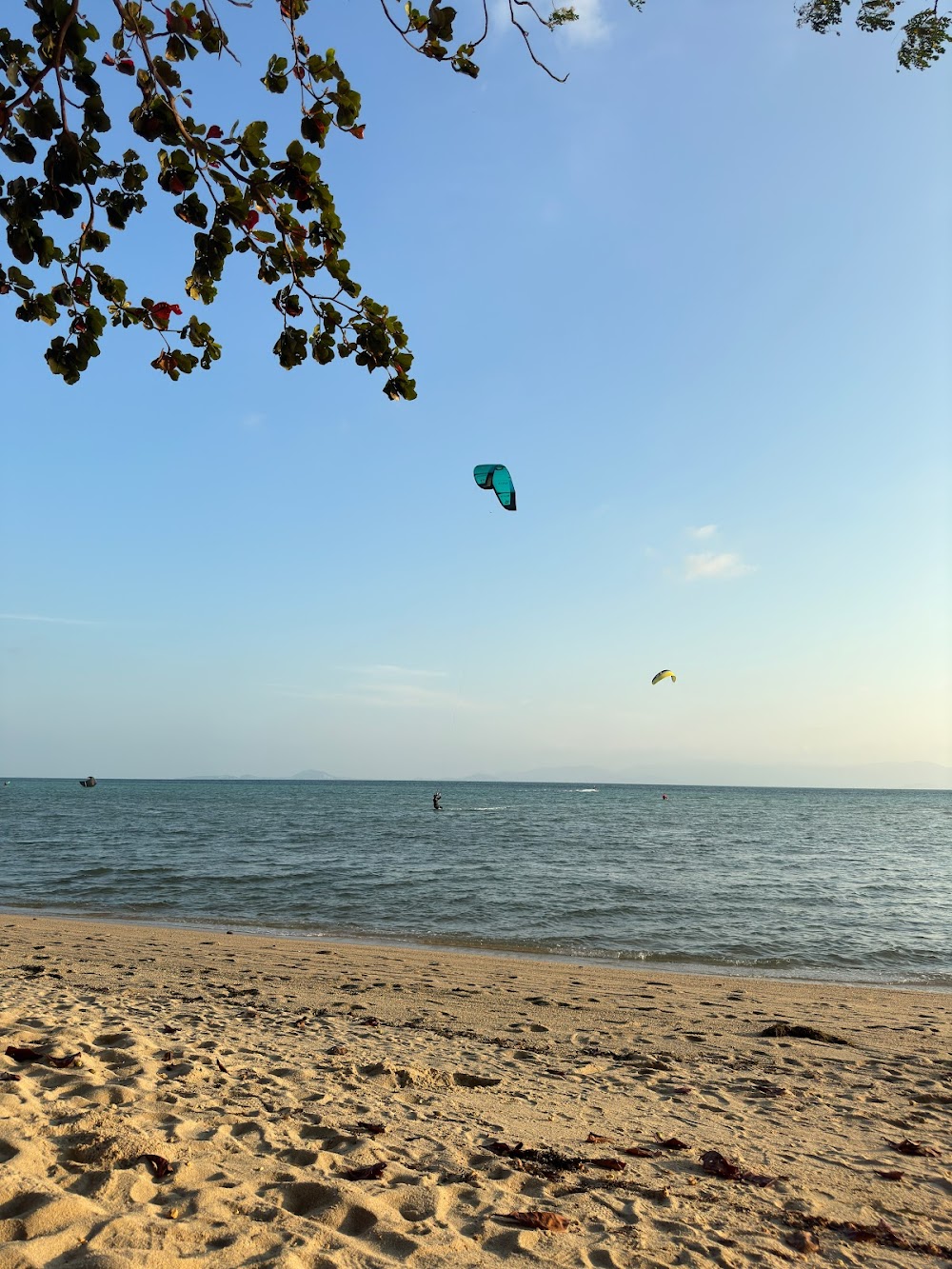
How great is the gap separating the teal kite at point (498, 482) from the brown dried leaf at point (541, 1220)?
15.1 m

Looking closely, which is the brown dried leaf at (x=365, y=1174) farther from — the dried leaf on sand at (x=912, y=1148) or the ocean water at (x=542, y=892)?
the ocean water at (x=542, y=892)

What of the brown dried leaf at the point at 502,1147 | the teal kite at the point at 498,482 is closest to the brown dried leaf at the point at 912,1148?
the brown dried leaf at the point at 502,1147

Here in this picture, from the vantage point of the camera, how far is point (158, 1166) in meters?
3.47

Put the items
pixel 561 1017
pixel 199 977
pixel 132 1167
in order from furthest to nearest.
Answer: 1. pixel 199 977
2. pixel 561 1017
3. pixel 132 1167

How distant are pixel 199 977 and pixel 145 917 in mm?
6921

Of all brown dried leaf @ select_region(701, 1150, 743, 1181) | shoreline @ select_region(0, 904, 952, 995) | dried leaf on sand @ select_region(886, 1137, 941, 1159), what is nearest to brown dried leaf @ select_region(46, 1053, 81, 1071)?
brown dried leaf @ select_region(701, 1150, 743, 1181)

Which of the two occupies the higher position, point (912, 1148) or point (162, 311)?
point (162, 311)

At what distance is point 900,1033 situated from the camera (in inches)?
316

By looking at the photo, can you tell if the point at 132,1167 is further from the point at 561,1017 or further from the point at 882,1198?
the point at 561,1017

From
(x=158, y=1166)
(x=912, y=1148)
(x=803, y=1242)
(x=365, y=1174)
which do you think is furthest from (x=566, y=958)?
(x=158, y=1166)

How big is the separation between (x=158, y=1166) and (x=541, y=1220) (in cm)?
165

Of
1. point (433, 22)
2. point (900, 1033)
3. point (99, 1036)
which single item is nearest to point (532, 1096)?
point (99, 1036)

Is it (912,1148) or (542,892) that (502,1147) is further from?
(542,892)

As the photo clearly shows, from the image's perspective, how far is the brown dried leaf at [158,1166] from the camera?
3.41 metres
